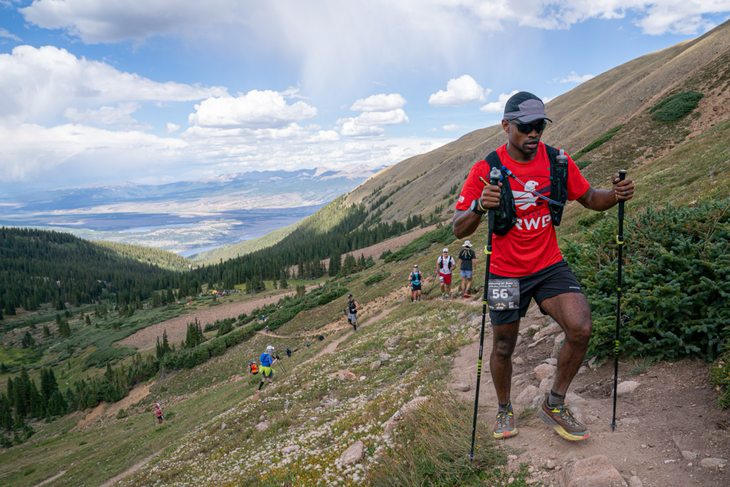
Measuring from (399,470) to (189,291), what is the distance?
534 feet

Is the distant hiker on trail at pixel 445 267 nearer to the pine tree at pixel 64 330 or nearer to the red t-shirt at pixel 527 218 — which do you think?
the red t-shirt at pixel 527 218

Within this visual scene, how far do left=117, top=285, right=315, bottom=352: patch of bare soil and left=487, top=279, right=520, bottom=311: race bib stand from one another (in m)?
83.9

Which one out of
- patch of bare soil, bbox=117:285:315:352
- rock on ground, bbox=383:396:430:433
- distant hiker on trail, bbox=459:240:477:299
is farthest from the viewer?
patch of bare soil, bbox=117:285:315:352

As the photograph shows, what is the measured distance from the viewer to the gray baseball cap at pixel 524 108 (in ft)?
12.7

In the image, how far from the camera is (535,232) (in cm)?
406

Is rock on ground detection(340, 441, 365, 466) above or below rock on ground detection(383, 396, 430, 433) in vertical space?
below

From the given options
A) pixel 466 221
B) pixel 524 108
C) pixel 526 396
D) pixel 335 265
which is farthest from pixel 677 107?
pixel 335 265

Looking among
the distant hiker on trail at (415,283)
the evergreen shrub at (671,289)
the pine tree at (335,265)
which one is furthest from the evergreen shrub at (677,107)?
the pine tree at (335,265)

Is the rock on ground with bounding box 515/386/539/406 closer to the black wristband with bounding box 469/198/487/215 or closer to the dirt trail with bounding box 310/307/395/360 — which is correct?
the black wristband with bounding box 469/198/487/215

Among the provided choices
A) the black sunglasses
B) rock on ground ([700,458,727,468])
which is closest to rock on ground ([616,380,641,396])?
rock on ground ([700,458,727,468])

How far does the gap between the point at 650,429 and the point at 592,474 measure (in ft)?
3.86

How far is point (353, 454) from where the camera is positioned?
6.05 m

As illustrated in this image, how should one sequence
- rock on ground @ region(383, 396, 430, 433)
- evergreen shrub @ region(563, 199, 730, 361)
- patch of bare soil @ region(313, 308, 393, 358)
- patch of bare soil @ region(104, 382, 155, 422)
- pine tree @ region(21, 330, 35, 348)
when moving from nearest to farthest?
evergreen shrub @ region(563, 199, 730, 361)
rock on ground @ region(383, 396, 430, 433)
patch of bare soil @ region(313, 308, 393, 358)
patch of bare soil @ region(104, 382, 155, 422)
pine tree @ region(21, 330, 35, 348)

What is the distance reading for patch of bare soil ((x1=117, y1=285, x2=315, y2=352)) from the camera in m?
86.4
